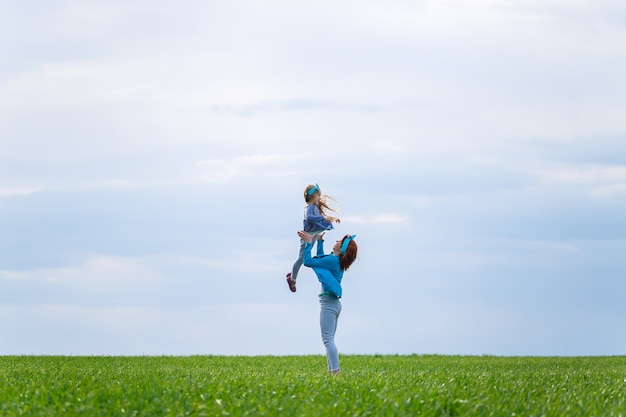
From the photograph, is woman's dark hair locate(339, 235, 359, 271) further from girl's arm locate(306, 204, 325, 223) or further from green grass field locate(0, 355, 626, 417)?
green grass field locate(0, 355, 626, 417)

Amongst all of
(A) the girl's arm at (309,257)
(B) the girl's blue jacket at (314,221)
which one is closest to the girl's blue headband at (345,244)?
(A) the girl's arm at (309,257)

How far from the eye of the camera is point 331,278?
1338cm

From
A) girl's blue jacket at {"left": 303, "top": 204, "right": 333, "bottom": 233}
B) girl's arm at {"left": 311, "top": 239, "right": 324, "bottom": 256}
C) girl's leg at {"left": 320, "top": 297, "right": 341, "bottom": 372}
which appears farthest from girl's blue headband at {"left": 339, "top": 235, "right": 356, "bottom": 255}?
girl's blue jacket at {"left": 303, "top": 204, "right": 333, "bottom": 233}

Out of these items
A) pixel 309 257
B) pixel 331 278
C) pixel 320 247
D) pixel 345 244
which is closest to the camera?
pixel 331 278

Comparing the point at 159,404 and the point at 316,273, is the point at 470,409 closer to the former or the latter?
the point at 159,404

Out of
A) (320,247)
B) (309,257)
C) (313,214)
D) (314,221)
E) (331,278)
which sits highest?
(313,214)

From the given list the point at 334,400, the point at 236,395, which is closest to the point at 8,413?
the point at 236,395

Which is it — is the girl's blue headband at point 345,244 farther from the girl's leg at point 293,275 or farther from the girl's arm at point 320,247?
the girl's leg at point 293,275

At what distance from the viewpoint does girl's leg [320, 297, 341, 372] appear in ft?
44.1

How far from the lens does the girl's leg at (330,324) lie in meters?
13.4

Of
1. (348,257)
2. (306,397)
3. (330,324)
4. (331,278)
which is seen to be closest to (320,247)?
(348,257)

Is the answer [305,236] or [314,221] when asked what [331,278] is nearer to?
[305,236]

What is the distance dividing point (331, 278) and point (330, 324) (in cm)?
79

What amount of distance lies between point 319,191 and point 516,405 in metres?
6.60
